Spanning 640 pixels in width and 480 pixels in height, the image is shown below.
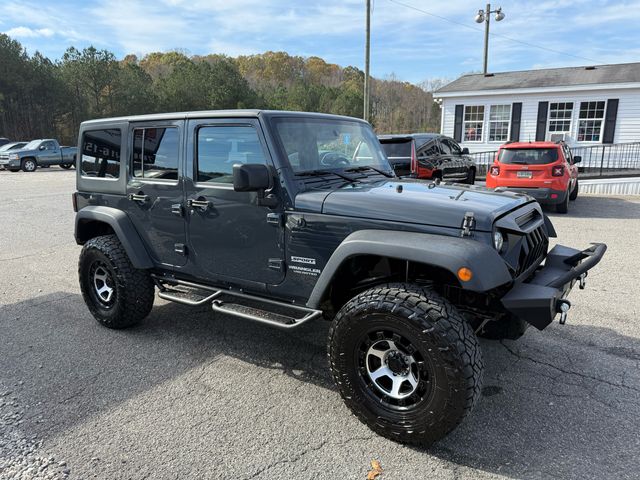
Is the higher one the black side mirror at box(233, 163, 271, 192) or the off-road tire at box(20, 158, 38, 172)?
the black side mirror at box(233, 163, 271, 192)

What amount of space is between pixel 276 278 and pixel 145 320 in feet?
6.61

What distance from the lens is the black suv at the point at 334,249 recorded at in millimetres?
2662

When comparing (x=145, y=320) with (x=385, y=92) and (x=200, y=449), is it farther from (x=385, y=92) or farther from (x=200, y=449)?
(x=385, y=92)

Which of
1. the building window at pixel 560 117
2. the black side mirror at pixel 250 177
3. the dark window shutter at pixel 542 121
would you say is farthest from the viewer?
the dark window shutter at pixel 542 121

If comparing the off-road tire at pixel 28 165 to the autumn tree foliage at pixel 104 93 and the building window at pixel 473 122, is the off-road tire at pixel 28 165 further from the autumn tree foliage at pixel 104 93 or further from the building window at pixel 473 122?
the building window at pixel 473 122

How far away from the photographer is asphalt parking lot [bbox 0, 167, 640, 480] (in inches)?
103

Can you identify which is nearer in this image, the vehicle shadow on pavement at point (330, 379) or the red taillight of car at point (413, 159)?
the vehicle shadow on pavement at point (330, 379)

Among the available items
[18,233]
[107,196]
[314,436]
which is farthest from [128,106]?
[314,436]

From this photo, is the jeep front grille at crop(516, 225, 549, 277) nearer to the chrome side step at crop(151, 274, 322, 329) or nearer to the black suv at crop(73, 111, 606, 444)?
the black suv at crop(73, 111, 606, 444)

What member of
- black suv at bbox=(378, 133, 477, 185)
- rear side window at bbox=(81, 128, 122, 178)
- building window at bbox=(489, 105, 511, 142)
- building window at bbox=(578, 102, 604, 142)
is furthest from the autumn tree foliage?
rear side window at bbox=(81, 128, 122, 178)

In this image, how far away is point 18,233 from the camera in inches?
362

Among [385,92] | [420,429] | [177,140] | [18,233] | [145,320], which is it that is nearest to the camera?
[420,429]

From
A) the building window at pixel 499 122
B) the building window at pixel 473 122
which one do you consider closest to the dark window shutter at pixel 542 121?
the building window at pixel 499 122

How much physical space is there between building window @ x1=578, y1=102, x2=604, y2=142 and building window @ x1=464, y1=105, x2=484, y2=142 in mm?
3768
